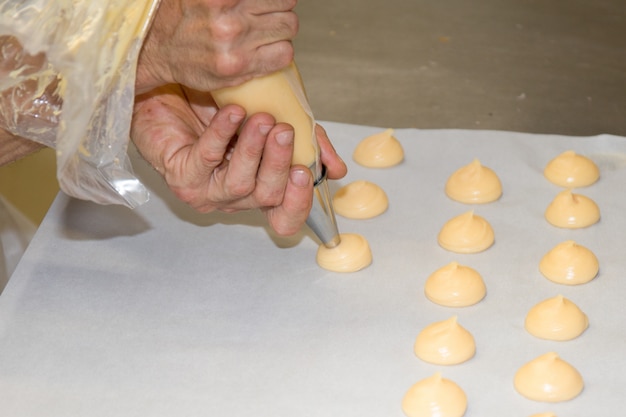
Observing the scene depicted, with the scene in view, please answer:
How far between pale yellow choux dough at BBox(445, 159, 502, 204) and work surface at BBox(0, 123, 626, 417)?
15mm

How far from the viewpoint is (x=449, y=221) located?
1420 mm

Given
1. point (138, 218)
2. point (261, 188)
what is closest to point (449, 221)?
point (261, 188)

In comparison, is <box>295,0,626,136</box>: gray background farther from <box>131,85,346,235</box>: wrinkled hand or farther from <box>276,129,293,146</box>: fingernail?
<box>276,129,293,146</box>: fingernail

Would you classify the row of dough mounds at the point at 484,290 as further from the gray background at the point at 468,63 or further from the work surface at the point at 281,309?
the gray background at the point at 468,63

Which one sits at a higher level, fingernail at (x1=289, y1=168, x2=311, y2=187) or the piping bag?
the piping bag

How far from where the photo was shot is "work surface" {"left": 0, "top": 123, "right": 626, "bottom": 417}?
3.68 ft

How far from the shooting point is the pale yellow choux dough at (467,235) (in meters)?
1.38

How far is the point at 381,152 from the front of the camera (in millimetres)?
1599

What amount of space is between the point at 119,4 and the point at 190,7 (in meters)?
0.09

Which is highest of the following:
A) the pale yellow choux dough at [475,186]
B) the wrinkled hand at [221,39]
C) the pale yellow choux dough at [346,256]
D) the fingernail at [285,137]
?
the wrinkled hand at [221,39]

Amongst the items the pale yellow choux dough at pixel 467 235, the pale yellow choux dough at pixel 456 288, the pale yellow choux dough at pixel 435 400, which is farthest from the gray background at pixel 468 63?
the pale yellow choux dough at pixel 435 400

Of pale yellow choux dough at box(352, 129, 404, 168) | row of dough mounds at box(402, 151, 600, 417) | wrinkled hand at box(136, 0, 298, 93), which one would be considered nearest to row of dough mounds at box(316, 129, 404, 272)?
pale yellow choux dough at box(352, 129, 404, 168)

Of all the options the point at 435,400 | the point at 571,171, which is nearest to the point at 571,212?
the point at 571,171

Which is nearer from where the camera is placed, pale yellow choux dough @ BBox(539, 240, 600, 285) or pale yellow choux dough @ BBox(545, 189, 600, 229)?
pale yellow choux dough @ BBox(539, 240, 600, 285)
